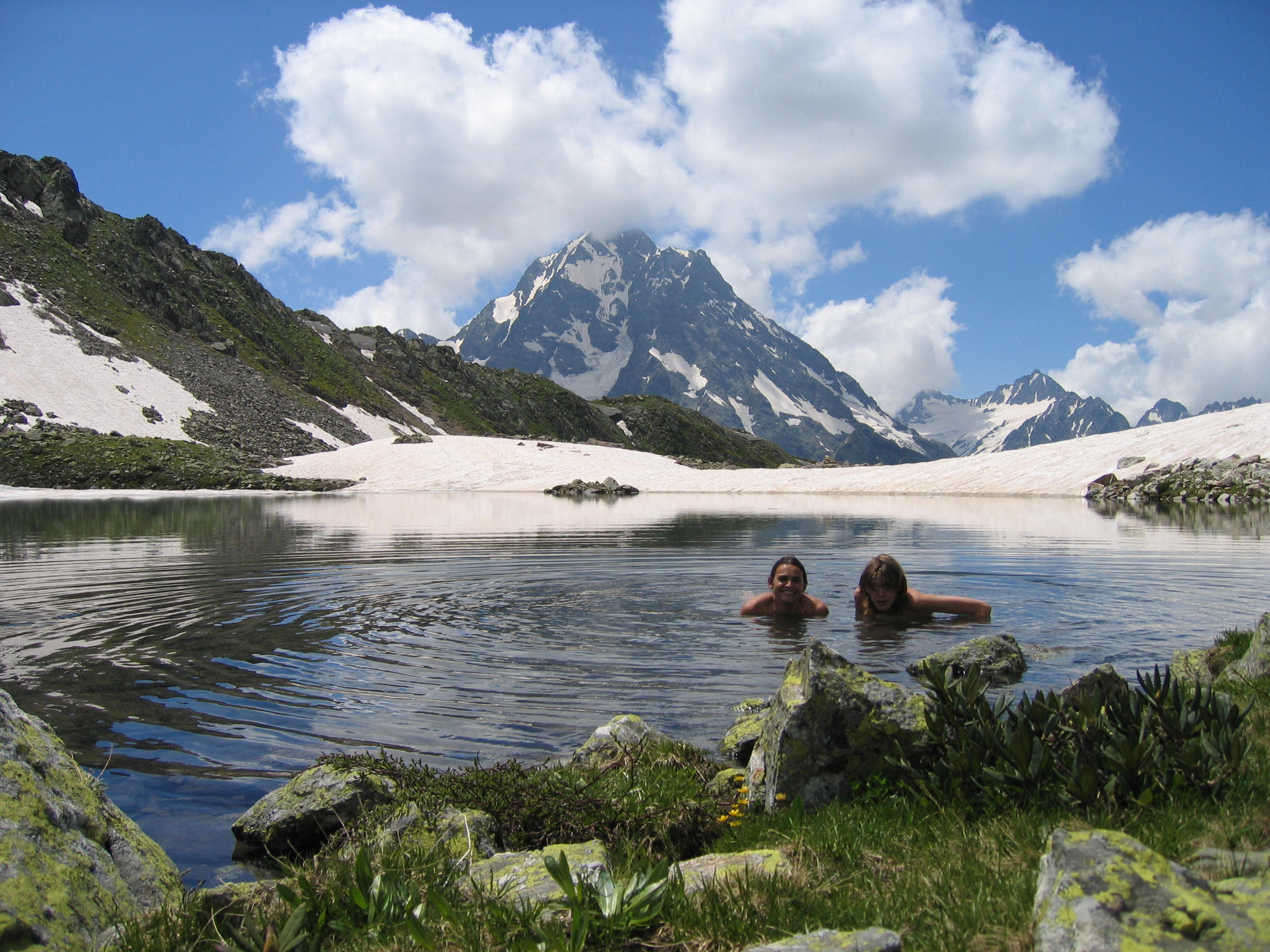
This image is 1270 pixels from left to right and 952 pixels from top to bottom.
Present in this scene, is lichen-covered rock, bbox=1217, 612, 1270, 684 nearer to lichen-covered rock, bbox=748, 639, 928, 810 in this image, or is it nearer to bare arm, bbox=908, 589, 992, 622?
lichen-covered rock, bbox=748, 639, 928, 810

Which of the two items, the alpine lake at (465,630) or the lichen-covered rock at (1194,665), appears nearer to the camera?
the alpine lake at (465,630)

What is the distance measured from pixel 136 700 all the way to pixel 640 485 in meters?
69.9

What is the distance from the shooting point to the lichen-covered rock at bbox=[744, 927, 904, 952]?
3.30m

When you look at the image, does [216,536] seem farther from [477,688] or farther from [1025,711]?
[1025,711]

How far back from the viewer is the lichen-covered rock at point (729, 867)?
14.6 feet

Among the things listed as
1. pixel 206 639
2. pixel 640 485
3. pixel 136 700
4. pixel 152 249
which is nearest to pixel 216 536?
pixel 206 639

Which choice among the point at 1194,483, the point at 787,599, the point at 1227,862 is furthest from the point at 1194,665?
the point at 1194,483

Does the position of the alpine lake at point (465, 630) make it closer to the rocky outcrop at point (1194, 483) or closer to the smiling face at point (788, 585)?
the smiling face at point (788, 585)

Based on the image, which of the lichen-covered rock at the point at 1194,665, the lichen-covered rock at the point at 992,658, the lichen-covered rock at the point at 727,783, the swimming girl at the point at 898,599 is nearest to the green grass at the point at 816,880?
the lichen-covered rock at the point at 727,783

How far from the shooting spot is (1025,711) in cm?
523

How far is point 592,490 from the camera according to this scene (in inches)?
2830

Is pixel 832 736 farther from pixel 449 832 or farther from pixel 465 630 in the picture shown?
pixel 465 630

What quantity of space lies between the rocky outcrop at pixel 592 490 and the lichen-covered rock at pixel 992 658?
59.4 m

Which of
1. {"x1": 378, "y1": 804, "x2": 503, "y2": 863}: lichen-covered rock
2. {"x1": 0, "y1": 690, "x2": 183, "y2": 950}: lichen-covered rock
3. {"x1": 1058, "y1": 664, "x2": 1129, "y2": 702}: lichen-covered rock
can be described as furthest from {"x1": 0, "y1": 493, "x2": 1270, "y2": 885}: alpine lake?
{"x1": 1058, "y1": 664, "x2": 1129, "y2": 702}: lichen-covered rock
